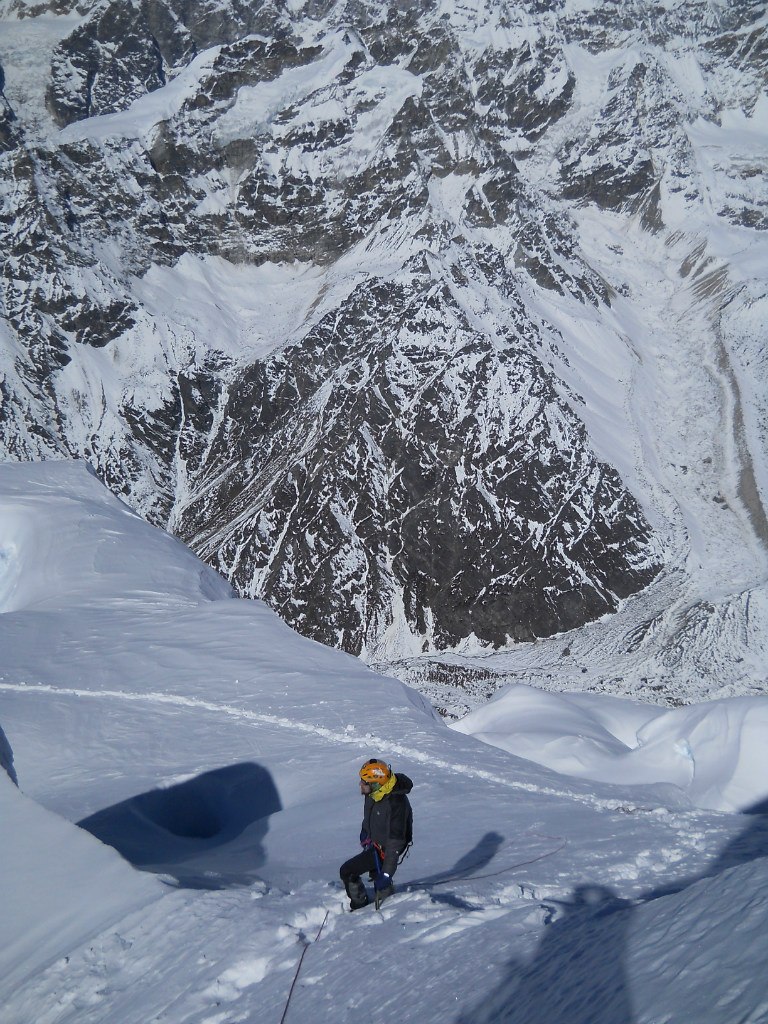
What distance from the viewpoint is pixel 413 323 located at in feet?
294

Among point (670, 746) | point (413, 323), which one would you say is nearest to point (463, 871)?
point (670, 746)

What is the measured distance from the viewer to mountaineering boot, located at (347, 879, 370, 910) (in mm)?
7180

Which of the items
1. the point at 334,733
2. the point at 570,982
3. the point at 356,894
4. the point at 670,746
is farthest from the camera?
the point at 670,746

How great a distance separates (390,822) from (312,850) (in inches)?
103

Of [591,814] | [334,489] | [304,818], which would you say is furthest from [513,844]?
[334,489]

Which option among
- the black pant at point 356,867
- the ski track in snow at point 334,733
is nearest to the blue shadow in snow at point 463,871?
the black pant at point 356,867

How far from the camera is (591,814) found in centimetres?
1062

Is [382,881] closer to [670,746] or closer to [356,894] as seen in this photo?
[356,894]

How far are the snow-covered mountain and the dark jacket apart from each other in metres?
53.2

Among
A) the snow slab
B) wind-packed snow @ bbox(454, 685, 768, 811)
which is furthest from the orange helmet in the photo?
wind-packed snow @ bbox(454, 685, 768, 811)

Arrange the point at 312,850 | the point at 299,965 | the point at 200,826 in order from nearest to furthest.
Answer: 1. the point at 299,965
2. the point at 312,850
3. the point at 200,826

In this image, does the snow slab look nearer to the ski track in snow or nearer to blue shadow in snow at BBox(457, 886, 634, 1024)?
blue shadow in snow at BBox(457, 886, 634, 1024)

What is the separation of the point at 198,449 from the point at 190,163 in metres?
50.6

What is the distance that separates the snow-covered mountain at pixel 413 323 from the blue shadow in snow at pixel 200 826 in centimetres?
4892
